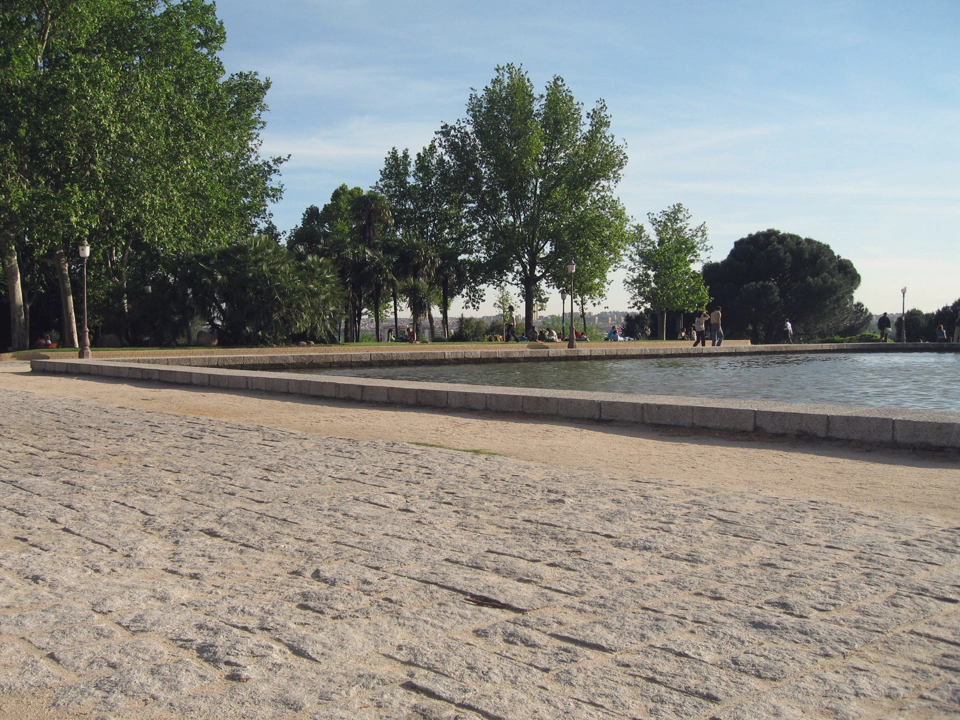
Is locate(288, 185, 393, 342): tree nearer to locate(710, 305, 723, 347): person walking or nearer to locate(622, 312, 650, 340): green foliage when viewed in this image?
locate(710, 305, 723, 347): person walking

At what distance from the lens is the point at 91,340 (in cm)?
3522

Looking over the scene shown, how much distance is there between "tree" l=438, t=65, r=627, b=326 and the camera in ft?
152

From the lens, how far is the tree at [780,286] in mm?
63875

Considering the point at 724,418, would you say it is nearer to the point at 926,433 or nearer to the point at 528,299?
the point at 926,433

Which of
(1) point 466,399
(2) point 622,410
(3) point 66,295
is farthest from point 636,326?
(2) point 622,410

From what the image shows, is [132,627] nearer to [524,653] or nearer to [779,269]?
[524,653]

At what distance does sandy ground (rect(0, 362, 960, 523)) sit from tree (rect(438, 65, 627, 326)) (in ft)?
118

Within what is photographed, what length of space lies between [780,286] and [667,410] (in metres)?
63.5

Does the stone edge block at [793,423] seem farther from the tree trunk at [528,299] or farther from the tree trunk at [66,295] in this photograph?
the tree trunk at [528,299]

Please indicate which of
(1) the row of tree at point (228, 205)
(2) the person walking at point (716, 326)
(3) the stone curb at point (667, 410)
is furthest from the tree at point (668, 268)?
(3) the stone curb at point (667, 410)

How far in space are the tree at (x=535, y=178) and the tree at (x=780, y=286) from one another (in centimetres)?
2084

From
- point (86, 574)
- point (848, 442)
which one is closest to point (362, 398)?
point (848, 442)

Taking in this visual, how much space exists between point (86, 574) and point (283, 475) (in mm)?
2457

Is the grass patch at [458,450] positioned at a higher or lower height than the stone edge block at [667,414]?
lower
